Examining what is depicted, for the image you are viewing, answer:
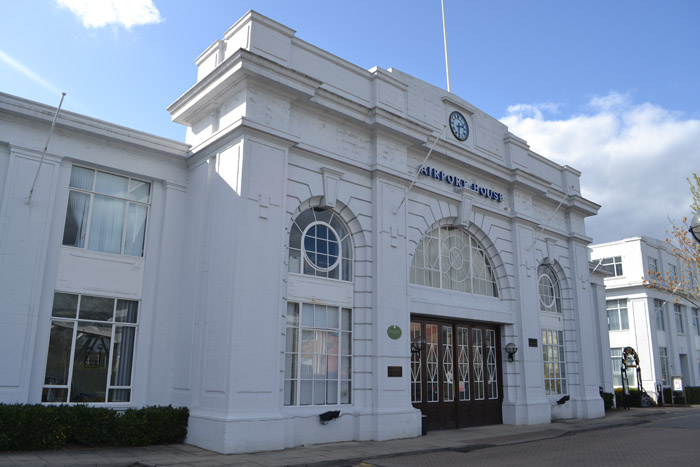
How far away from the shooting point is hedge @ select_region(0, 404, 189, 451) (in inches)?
437

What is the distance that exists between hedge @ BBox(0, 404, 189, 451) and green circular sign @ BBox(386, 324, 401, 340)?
18.0 ft

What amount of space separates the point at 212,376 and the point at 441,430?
7.77 metres

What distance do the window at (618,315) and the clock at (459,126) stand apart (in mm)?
23407

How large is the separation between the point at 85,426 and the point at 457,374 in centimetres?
1080

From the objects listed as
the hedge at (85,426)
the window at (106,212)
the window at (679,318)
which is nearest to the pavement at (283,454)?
the hedge at (85,426)

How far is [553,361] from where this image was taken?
22047 mm

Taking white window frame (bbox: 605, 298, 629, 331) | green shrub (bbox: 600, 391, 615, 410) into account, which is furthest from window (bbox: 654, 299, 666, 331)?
green shrub (bbox: 600, 391, 615, 410)

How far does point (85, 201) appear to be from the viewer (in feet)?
46.0

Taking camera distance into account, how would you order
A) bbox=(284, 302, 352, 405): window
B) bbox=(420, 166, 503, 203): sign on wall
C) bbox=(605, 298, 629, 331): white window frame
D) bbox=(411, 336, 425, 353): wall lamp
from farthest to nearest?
bbox=(605, 298, 629, 331): white window frame, bbox=(420, 166, 503, 203): sign on wall, bbox=(411, 336, 425, 353): wall lamp, bbox=(284, 302, 352, 405): window

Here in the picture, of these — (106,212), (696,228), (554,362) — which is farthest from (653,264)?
(106,212)

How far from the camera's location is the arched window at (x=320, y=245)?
1480cm

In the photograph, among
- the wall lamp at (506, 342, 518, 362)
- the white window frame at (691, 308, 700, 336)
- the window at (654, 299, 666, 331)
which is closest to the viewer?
the wall lamp at (506, 342, 518, 362)

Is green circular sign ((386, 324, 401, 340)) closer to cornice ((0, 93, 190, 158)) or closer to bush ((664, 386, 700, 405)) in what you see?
cornice ((0, 93, 190, 158))

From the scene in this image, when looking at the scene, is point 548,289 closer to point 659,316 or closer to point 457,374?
point 457,374
